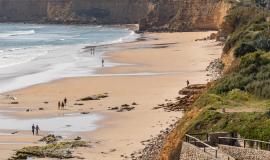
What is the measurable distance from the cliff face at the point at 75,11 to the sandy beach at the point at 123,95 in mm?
86483

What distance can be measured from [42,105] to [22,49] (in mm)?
42935

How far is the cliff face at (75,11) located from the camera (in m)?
155

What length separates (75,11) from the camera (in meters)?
163

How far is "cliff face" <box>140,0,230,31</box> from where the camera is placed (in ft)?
346

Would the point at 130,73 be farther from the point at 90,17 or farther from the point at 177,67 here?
the point at 90,17

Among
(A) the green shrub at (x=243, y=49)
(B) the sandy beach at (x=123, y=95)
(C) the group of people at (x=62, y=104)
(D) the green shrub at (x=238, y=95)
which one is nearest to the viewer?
(D) the green shrub at (x=238, y=95)

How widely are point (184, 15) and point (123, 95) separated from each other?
3055 inches

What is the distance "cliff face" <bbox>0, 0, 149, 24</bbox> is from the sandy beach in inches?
3405

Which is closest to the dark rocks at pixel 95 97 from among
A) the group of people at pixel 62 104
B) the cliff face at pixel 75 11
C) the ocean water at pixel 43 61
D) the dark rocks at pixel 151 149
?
the group of people at pixel 62 104

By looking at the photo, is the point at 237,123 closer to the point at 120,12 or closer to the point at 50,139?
the point at 50,139

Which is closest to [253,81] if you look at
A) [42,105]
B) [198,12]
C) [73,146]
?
[73,146]

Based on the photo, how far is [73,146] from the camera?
2581 cm

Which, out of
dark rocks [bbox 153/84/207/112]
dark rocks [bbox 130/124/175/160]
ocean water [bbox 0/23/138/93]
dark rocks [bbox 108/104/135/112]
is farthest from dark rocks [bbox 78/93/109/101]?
dark rocks [bbox 130/124/175/160]

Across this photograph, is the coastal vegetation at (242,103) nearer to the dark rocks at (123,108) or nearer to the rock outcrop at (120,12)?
the dark rocks at (123,108)
